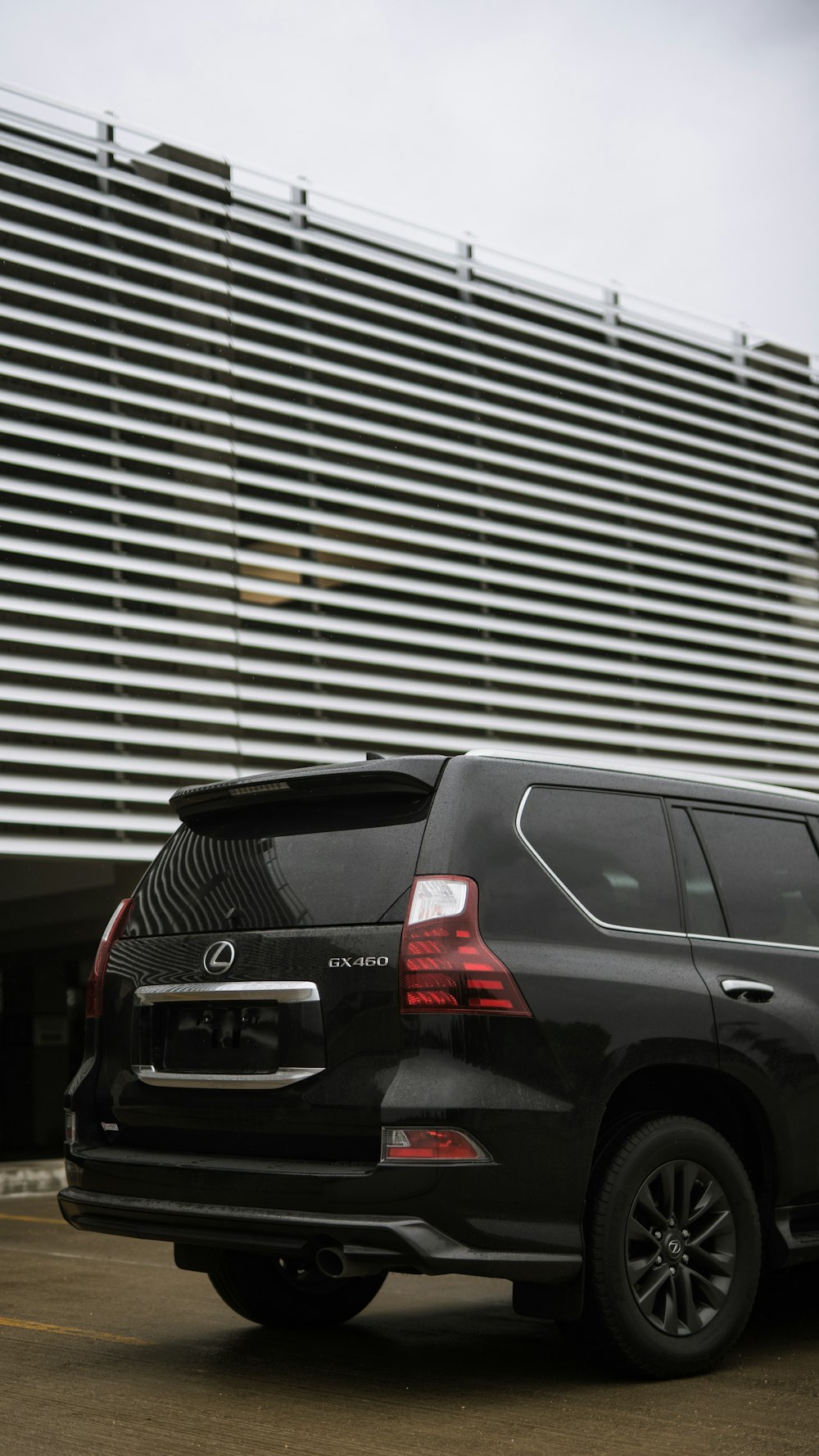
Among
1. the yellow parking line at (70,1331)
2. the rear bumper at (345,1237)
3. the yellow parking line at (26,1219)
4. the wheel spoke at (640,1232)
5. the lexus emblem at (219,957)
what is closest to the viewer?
the rear bumper at (345,1237)

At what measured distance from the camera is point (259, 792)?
207 inches

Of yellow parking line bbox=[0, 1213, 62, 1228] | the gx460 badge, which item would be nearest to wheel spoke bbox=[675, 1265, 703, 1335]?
the gx460 badge

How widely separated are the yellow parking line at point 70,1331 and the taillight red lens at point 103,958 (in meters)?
1.22

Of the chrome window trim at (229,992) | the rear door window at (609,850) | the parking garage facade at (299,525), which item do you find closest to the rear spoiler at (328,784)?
the rear door window at (609,850)

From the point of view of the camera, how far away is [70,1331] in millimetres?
6133

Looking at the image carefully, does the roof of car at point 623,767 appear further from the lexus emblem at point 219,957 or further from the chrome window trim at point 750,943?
the lexus emblem at point 219,957

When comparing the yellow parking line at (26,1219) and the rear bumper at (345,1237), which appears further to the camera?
the yellow parking line at (26,1219)

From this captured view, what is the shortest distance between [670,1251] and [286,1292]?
1613mm

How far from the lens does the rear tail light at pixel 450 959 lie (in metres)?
4.61

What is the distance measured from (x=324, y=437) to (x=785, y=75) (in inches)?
265

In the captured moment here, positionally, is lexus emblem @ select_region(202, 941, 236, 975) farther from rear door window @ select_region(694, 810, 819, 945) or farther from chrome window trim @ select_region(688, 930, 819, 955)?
rear door window @ select_region(694, 810, 819, 945)

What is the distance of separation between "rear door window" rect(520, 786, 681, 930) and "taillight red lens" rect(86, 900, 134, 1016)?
1.45 m

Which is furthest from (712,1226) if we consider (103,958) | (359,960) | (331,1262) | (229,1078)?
(103,958)

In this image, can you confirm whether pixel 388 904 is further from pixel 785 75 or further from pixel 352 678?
pixel 785 75
